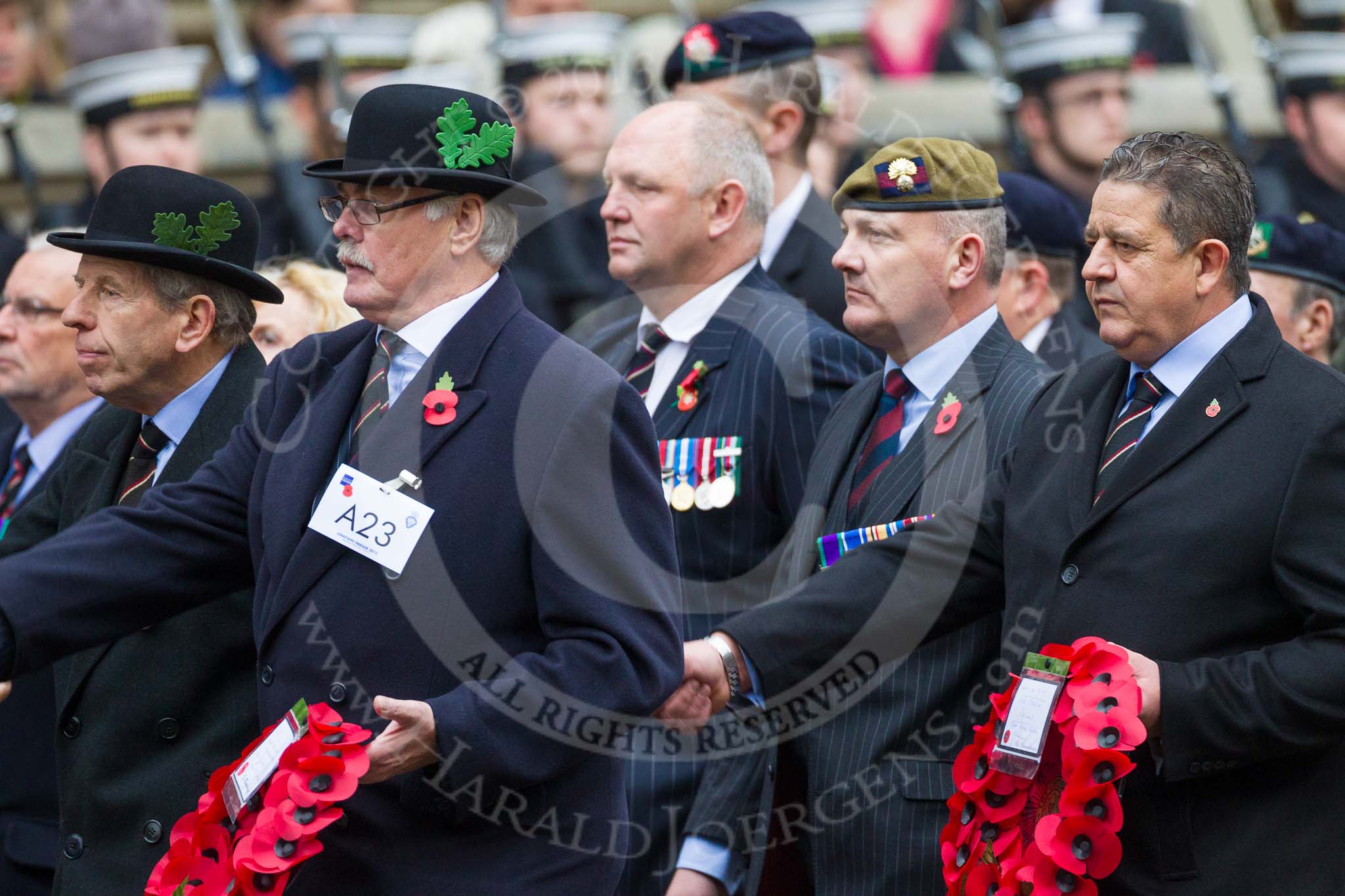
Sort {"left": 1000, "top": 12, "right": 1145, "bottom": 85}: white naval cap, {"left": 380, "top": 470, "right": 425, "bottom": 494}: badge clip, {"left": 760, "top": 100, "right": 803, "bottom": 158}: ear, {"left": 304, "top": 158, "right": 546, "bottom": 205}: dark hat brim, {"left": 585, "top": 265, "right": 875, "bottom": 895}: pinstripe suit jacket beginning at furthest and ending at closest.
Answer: {"left": 1000, "top": 12, "right": 1145, "bottom": 85}: white naval cap
{"left": 760, "top": 100, "right": 803, "bottom": 158}: ear
{"left": 585, "top": 265, "right": 875, "bottom": 895}: pinstripe suit jacket
{"left": 304, "top": 158, "right": 546, "bottom": 205}: dark hat brim
{"left": 380, "top": 470, "right": 425, "bottom": 494}: badge clip

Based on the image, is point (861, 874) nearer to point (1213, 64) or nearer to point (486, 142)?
point (486, 142)

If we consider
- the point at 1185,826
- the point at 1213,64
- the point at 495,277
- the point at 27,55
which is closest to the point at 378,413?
the point at 495,277

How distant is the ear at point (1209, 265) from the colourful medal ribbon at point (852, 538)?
85 centimetres

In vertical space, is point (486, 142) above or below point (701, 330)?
above

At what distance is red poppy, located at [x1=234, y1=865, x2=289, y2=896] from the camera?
3.62 m

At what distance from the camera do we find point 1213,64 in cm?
1072

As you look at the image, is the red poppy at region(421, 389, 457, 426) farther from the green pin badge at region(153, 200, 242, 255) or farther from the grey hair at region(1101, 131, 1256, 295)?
the grey hair at region(1101, 131, 1256, 295)

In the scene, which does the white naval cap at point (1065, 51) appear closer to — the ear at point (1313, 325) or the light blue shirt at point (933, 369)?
the ear at point (1313, 325)

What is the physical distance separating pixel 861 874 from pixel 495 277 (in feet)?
5.13

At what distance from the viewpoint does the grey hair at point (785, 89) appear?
644 cm

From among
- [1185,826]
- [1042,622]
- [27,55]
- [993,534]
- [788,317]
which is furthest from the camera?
[27,55]

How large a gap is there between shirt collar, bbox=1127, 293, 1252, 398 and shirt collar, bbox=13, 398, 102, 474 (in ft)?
10.9

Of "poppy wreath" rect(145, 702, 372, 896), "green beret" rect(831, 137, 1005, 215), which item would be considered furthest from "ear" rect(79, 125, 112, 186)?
"poppy wreath" rect(145, 702, 372, 896)

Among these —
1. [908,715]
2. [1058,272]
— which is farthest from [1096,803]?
[1058,272]
